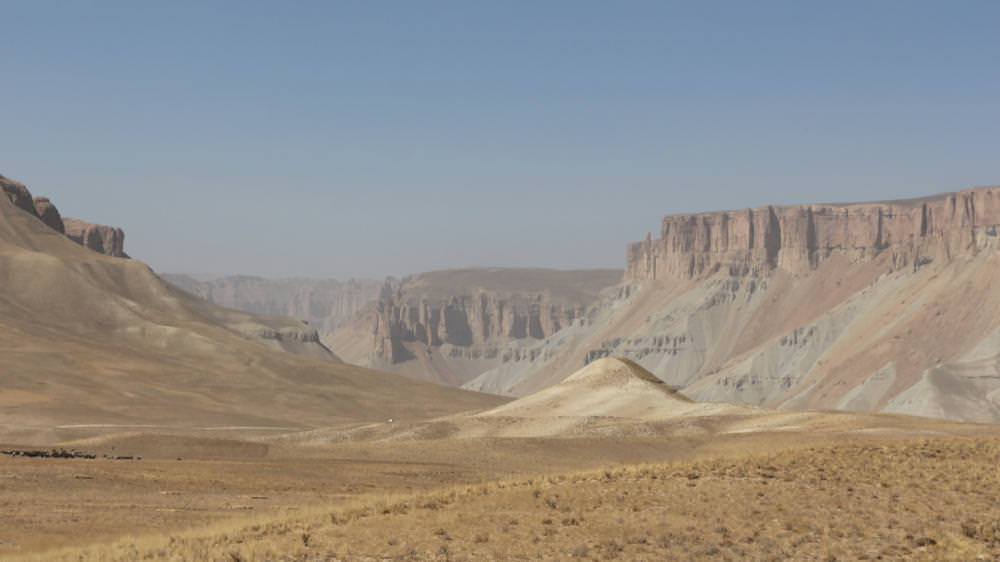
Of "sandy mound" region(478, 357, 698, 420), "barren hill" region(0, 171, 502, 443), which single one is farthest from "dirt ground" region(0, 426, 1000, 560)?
"barren hill" region(0, 171, 502, 443)

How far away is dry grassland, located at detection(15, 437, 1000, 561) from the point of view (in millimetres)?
20656

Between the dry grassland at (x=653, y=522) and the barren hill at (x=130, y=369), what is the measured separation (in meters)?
60.0

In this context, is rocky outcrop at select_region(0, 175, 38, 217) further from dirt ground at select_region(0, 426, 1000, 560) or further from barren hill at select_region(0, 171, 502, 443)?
dirt ground at select_region(0, 426, 1000, 560)

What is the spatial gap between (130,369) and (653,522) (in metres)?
106

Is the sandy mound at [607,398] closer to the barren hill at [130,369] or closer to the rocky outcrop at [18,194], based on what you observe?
the barren hill at [130,369]

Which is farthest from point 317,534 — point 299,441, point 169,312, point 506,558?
point 169,312

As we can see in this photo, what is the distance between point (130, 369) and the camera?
120938mm

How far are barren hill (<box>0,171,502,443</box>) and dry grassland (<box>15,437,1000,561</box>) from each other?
60.0m

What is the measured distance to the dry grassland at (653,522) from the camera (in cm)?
2066

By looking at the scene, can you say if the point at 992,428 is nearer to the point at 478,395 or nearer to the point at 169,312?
the point at 478,395

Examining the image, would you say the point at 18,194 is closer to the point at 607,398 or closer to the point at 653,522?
the point at 607,398

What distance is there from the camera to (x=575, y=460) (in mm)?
49375

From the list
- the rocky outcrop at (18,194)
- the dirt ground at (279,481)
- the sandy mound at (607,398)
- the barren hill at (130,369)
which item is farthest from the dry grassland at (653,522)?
the rocky outcrop at (18,194)

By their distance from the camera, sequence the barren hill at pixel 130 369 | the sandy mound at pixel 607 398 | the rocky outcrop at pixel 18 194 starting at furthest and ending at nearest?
the rocky outcrop at pixel 18 194 < the barren hill at pixel 130 369 < the sandy mound at pixel 607 398
